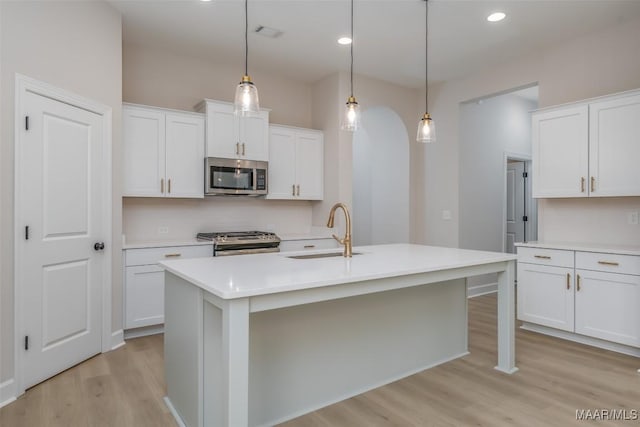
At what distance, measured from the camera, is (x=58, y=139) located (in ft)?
9.28

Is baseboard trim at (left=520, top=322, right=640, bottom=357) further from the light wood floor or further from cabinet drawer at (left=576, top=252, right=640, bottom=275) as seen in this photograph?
cabinet drawer at (left=576, top=252, right=640, bottom=275)

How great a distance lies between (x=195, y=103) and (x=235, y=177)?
101 centimetres

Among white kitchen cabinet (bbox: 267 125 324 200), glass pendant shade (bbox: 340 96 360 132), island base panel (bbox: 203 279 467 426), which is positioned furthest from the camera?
white kitchen cabinet (bbox: 267 125 324 200)

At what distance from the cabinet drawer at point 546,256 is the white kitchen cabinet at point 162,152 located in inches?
131

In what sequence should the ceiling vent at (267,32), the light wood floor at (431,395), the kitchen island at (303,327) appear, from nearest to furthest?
the kitchen island at (303,327) < the light wood floor at (431,395) < the ceiling vent at (267,32)

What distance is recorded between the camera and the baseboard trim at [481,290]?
5238 millimetres

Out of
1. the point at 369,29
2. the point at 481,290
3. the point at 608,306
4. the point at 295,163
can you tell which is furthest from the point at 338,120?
the point at 608,306

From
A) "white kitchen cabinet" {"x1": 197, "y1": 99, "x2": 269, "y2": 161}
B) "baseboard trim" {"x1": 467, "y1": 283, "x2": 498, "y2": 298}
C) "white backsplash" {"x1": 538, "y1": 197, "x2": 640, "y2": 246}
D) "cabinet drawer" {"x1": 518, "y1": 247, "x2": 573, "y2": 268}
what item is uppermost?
"white kitchen cabinet" {"x1": 197, "y1": 99, "x2": 269, "y2": 161}

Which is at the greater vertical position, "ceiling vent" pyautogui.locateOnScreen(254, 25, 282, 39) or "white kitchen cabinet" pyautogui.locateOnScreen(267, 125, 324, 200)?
"ceiling vent" pyautogui.locateOnScreen(254, 25, 282, 39)

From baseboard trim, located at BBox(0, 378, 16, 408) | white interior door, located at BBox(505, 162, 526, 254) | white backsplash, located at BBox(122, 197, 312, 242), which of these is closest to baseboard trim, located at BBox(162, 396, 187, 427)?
baseboard trim, located at BBox(0, 378, 16, 408)

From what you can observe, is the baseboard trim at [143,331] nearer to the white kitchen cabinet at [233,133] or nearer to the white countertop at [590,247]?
the white kitchen cabinet at [233,133]

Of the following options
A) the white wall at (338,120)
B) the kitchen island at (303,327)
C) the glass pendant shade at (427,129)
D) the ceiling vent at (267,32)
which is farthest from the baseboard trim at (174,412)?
the ceiling vent at (267,32)

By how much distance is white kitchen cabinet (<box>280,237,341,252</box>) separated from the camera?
4.50 meters

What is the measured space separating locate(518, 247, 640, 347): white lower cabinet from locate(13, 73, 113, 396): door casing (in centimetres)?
378
